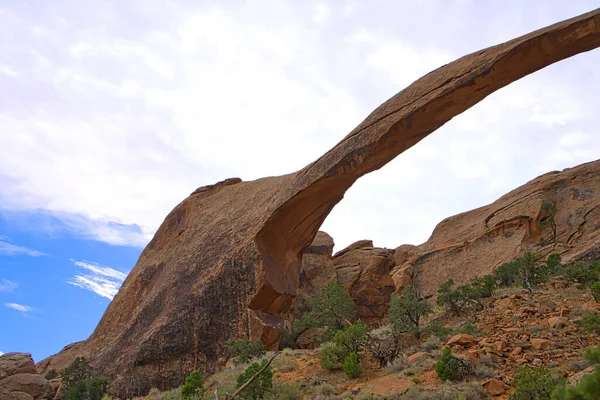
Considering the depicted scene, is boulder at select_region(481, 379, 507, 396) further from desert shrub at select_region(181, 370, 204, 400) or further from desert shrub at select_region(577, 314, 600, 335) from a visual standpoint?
desert shrub at select_region(181, 370, 204, 400)

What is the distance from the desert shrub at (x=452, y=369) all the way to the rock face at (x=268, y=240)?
9482mm

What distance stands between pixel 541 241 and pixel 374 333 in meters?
16.7

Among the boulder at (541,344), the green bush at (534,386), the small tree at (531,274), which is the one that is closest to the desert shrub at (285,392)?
the green bush at (534,386)

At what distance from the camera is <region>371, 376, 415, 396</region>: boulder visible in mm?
10203

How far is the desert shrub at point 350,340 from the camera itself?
1345 centimetres

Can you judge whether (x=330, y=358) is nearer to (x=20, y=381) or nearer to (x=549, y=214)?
(x=20, y=381)

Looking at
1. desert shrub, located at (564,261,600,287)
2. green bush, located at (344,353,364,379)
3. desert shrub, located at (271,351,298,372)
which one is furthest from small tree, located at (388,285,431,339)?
desert shrub, located at (564,261,600,287)

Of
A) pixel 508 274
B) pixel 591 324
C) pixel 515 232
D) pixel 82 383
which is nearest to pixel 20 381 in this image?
pixel 82 383

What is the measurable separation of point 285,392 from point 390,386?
8.85 ft

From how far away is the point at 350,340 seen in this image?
44.1ft

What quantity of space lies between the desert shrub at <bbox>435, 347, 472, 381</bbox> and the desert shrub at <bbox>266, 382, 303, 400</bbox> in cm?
346

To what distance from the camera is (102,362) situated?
2138 cm

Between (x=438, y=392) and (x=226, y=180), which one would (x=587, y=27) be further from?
(x=226, y=180)

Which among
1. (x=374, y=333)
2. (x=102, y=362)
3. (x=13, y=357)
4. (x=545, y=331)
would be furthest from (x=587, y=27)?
(x=13, y=357)
